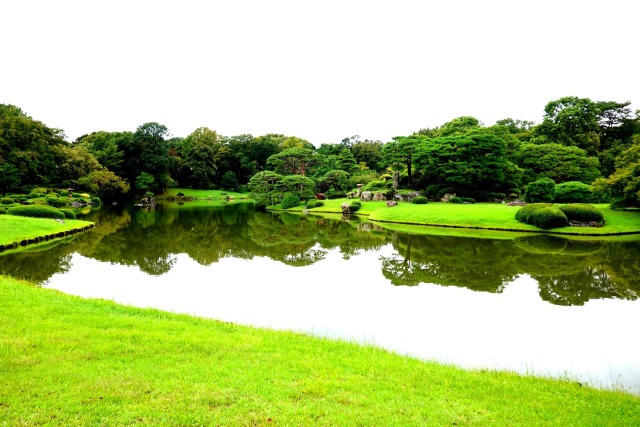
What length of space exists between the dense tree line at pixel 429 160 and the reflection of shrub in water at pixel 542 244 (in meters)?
6.64

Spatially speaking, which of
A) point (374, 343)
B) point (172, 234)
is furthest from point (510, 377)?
point (172, 234)

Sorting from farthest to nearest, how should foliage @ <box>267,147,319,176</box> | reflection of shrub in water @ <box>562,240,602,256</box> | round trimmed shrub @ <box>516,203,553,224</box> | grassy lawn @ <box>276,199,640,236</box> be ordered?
foliage @ <box>267,147,319,176</box>, round trimmed shrub @ <box>516,203,553,224</box>, grassy lawn @ <box>276,199,640,236</box>, reflection of shrub in water @ <box>562,240,602,256</box>

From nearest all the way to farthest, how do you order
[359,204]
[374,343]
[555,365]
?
[555,365]
[374,343]
[359,204]

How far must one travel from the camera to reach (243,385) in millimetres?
4547

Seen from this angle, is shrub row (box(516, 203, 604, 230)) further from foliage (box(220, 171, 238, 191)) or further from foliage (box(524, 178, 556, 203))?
foliage (box(220, 171, 238, 191))

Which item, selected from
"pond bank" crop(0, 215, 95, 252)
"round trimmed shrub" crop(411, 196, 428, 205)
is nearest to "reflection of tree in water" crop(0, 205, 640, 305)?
"pond bank" crop(0, 215, 95, 252)

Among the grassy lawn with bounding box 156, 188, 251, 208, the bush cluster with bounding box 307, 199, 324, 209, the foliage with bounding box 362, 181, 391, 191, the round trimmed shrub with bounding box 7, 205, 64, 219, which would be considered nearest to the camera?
the round trimmed shrub with bounding box 7, 205, 64, 219

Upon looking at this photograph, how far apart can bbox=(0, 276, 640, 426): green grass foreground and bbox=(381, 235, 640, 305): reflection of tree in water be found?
6661 mm

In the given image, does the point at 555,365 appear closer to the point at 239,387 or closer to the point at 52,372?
the point at 239,387

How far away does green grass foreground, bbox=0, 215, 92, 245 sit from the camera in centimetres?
1722

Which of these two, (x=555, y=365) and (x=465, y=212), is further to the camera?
(x=465, y=212)

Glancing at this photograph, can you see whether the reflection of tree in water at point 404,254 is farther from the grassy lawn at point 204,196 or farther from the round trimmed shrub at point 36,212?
the grassy lawn at point 204,196

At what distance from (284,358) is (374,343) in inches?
89.7

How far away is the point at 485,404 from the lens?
14.7 ft
